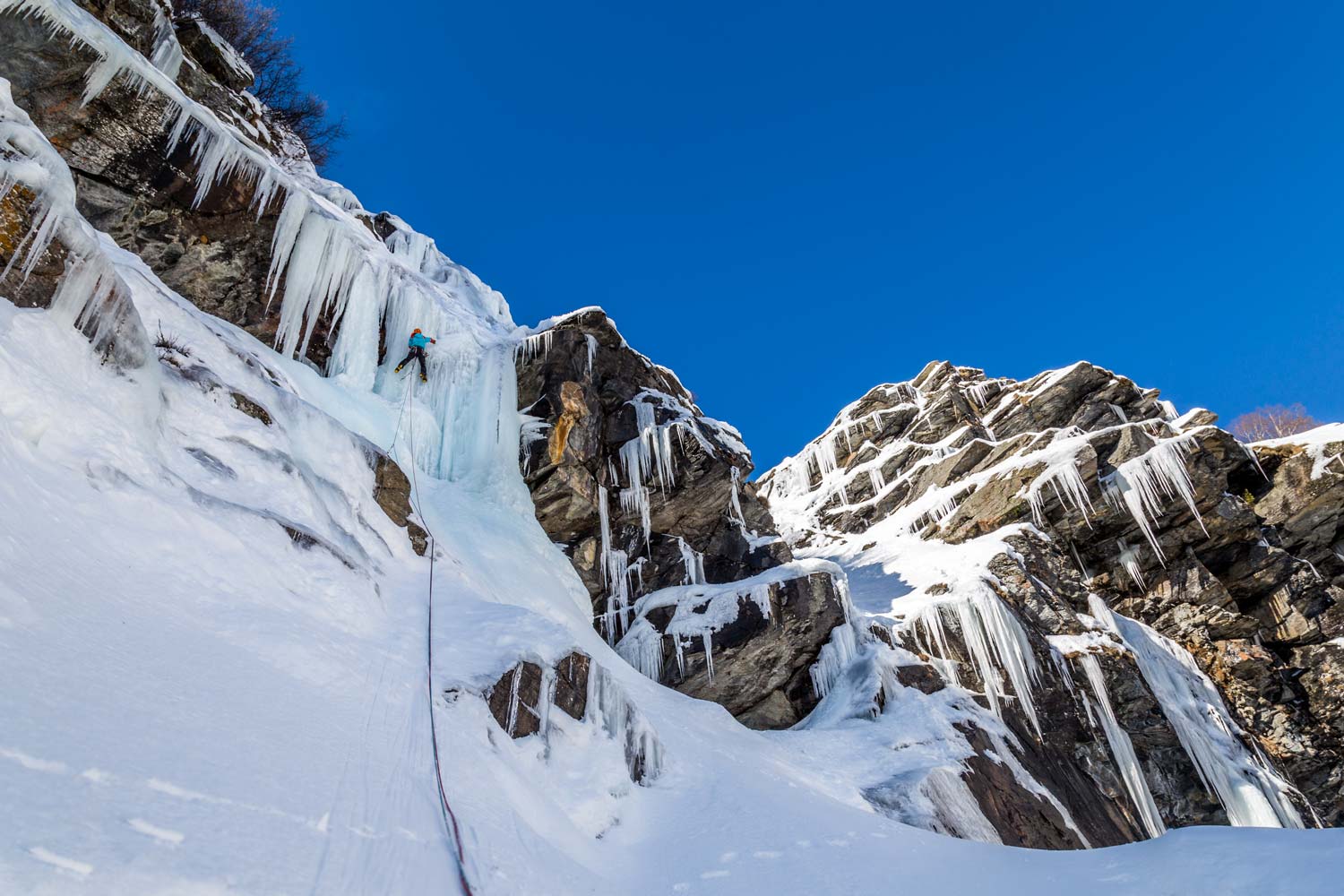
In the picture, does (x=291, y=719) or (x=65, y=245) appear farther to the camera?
(x=65, y=245)

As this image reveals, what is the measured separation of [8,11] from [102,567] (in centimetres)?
973

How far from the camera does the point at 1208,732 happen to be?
50.4ft

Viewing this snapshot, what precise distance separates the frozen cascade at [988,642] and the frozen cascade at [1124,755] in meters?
1.84

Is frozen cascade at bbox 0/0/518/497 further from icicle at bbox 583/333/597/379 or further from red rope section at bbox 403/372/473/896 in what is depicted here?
red rope section at bbox 403/372/473/896

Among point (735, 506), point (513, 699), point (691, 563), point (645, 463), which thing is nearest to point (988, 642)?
point (735, 506)

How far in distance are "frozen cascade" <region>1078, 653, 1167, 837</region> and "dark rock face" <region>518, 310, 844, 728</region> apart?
6.63m

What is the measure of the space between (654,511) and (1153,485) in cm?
1517

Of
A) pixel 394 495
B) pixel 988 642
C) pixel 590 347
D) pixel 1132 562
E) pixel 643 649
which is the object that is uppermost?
pixel 590 347

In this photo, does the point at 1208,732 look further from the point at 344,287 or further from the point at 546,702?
the point at 344,287

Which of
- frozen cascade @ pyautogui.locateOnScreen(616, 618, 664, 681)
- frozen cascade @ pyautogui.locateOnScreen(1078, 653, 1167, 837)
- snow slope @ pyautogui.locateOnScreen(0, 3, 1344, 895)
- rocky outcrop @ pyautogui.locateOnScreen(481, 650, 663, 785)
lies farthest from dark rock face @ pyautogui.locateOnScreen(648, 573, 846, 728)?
frozen cascade @ pyautogui.locateOnScreen(1078, 653, 1167, 837)

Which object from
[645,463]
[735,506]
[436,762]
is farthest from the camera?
[735,506]

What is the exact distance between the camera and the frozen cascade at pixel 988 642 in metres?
13.1

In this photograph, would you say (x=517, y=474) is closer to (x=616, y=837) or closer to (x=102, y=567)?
(x=616, y=837)

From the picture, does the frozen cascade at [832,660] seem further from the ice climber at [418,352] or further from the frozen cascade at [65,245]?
the frozen cascade at [65,245]
